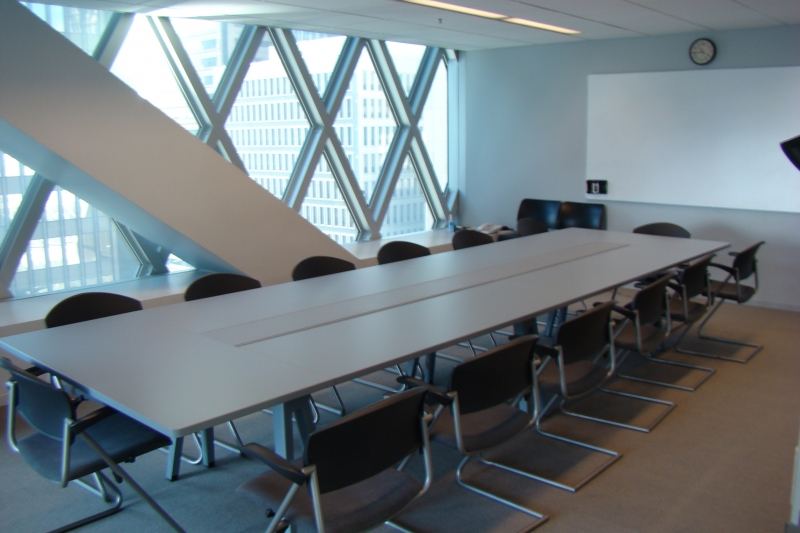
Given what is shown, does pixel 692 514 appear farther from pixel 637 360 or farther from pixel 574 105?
pixel 574 105

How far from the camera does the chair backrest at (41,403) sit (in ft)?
8.85

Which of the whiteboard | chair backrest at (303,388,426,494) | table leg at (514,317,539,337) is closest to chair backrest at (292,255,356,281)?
table leg at (514,317,539,337)

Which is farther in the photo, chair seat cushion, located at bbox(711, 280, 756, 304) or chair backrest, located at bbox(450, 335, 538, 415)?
chair seat cushion, located at bbox(711, 280, 756, 304)

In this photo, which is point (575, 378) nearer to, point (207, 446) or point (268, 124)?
point (207, 446)

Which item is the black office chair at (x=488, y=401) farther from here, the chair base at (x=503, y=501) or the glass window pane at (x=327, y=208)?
the glass window pane at (x=327, y=208)

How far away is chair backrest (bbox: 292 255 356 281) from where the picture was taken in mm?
4926

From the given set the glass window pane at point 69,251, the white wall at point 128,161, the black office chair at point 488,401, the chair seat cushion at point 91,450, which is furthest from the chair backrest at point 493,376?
the glass window pane at point 69,251

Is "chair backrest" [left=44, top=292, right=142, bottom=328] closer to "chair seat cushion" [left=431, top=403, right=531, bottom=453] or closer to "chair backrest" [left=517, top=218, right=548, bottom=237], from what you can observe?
"chair seat cushion" [left=431, top=403, right=531, bottom=453]

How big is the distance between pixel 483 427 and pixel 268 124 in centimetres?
507

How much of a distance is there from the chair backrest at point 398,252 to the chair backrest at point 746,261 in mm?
2530

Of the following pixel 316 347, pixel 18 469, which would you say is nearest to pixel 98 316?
pixel 18 469

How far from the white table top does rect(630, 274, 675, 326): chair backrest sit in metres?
0.15

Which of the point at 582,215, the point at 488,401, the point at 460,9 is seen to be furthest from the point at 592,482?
the point at 582,215

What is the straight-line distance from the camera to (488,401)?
9.89 feet
